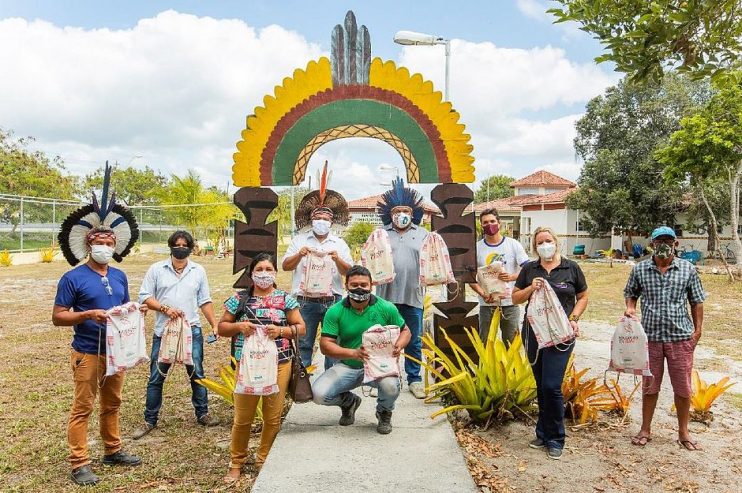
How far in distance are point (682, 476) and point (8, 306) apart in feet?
39.5

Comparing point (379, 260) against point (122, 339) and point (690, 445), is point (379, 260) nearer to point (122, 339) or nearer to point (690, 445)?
point (122, 339)

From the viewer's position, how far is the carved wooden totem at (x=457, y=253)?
5160mm

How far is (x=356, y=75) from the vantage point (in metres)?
5.42

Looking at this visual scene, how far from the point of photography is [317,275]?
460 centimetres

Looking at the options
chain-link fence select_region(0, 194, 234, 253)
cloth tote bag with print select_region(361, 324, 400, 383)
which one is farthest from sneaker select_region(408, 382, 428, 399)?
chain-link fence select_region(0, 194, 234, 253)

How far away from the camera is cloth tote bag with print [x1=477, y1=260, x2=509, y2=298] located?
500 cm

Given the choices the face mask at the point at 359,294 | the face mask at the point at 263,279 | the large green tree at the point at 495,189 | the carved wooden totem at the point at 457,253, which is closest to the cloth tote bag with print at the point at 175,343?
the face mask at the point at 263,279

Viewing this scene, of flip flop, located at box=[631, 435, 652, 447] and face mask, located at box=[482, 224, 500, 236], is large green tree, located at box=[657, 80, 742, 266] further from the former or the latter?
flip flop, located at box=[631, 435, 652, 447]

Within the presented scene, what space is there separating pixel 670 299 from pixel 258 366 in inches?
117

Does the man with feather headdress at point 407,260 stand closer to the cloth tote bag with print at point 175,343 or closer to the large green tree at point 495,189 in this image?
the cloth tote bag with print at point 175,343

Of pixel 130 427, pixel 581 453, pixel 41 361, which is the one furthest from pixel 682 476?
pixel 41 361

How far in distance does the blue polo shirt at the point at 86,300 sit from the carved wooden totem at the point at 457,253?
110 inches

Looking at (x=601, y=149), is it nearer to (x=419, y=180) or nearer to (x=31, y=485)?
(x=419, y=180)

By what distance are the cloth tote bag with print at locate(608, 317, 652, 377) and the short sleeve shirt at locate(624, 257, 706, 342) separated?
13 centimetres
